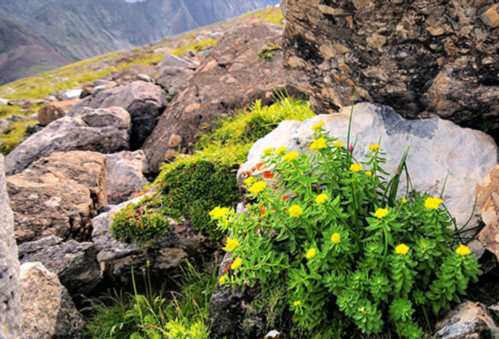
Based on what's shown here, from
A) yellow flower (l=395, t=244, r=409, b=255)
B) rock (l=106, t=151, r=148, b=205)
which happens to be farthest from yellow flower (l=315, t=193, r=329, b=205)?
rock (l=106, t=151, r=148, b=205)

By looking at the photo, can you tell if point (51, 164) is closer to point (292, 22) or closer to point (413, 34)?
point (292, 22)

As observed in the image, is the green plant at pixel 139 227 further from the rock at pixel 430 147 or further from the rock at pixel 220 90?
the rock at pixel 220 90

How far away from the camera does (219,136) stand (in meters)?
11.3

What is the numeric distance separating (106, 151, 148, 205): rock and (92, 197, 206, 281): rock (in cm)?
330

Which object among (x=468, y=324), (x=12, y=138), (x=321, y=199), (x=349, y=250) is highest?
(x=321, y=199)

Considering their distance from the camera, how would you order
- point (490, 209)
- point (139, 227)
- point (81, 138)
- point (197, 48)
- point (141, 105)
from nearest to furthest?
point (490, 209) < point (139, 227) < point (81, 138) < point (141, 105) < point (197, 48)

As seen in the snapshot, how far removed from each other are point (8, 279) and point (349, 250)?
3760mm

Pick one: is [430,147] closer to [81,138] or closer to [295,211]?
[295,211]

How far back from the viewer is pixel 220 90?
43.4 ft

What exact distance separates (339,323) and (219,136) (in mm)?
7080

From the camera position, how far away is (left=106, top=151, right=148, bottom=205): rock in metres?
11.6

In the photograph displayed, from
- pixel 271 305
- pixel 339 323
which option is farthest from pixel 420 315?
pixel 271 305

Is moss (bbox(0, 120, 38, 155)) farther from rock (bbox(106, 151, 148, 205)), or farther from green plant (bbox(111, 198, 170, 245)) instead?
green plant (bbox(111, 198, 170, 245))

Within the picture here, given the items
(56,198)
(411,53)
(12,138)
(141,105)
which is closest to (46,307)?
(56,198)
